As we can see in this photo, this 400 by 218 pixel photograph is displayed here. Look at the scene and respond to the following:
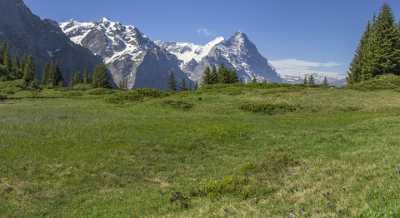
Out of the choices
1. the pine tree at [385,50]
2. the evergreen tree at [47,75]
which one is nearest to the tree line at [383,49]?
the pine tree at [385,50]

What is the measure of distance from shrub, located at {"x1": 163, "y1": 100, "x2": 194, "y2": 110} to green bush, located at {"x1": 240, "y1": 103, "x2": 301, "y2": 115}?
23.3ft

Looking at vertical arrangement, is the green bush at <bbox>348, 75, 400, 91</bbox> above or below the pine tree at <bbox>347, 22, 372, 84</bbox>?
below

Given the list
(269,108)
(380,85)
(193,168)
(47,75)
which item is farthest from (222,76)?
(193,168)

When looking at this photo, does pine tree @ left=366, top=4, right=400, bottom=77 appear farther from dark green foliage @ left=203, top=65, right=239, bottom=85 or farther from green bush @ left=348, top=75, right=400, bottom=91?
dark green foliage @ left=203, top=65, right=239, bottom=85

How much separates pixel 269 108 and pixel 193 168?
30.0 metres

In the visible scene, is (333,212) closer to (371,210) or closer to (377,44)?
(371,210)

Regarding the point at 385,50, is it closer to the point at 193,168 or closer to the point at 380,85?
the point at 380,85

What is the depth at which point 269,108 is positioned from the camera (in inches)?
2076

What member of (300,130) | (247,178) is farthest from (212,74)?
(247,178)

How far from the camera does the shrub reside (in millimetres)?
54444

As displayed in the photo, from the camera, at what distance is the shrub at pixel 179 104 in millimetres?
54444

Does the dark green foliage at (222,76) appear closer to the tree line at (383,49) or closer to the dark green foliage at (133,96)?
the tree line at (383,49)

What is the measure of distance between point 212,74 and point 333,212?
4977 inches

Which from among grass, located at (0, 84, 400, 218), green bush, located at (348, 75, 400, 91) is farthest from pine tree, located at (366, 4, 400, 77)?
grass, located at (0, 84, 400, 218)
